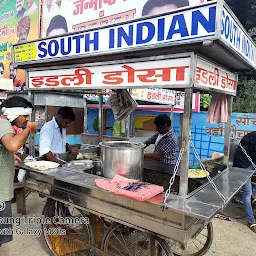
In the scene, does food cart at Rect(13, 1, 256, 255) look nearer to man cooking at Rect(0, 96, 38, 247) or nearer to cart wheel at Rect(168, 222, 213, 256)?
cart wheel at Rect(168, 222, 213, 256)

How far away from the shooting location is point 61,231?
308cm

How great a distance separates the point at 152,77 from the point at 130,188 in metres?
0.97

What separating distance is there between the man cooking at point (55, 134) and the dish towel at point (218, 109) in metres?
1.96

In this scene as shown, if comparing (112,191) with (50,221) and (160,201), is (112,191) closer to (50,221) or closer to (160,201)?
(160,201)

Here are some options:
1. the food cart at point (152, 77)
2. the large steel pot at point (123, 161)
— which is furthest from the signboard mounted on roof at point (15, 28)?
the large steel pot at point (123, 161)

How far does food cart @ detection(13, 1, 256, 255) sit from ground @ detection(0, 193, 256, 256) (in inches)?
17.9

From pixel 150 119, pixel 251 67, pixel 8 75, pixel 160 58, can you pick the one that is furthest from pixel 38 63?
pixel 8 75

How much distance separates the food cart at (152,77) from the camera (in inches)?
Answer: 74.6

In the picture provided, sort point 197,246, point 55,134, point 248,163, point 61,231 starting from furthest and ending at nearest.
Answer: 1. point 248,163
2. point 55,134
3. point 197,246
4. point 61,231

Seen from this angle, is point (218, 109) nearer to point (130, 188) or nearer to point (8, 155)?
point (130, 188)

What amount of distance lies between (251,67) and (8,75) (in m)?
11.2

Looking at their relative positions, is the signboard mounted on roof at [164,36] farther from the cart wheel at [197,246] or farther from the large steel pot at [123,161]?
the cart wheel at [197,246]

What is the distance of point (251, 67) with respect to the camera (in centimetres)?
283
